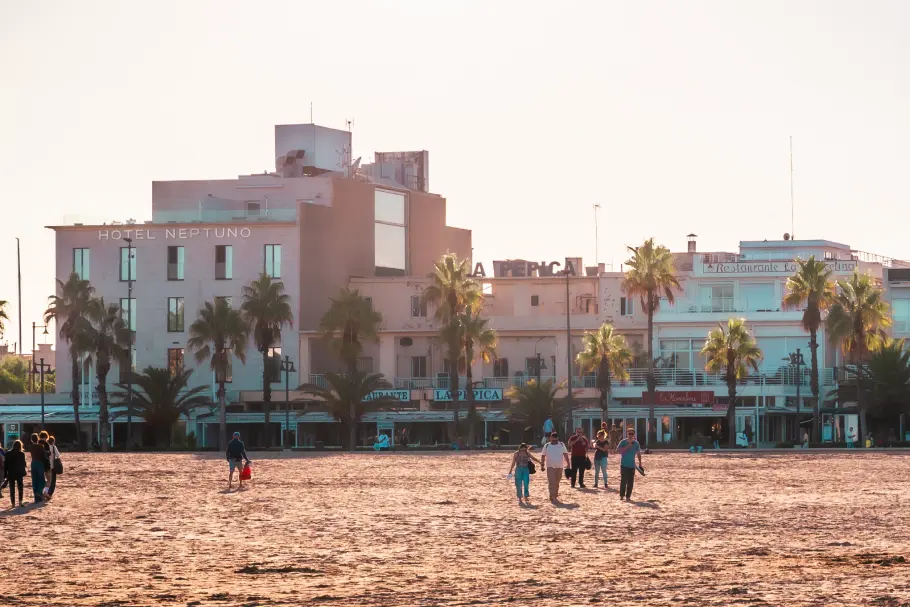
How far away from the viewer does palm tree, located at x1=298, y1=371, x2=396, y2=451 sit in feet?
280

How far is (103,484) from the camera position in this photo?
43219 mm

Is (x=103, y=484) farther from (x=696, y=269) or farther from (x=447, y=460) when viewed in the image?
(x=696, y=269)

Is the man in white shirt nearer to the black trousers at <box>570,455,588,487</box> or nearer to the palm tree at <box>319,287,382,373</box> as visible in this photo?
the black trousers at <box>570,455,588,487</box>

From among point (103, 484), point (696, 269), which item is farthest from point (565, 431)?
point (103, 484)

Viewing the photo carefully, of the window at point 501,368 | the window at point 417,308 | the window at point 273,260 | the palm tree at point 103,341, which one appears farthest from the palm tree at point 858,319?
the palm tree at point 103,341

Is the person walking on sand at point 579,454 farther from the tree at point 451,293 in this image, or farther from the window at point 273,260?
the window at point 273,260

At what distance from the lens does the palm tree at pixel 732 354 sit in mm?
81688

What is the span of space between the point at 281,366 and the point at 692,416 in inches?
998

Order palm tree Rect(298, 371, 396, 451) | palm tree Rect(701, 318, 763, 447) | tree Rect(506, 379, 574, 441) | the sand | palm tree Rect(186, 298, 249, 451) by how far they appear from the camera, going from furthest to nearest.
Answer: palm tree Rect(186, 298, 249, 451) < palm tree Rect(298, 371, 396, 451) < tree Rect(506, 379, 574, 441) < palm tree Rect(701, 318, 763, 447) < the sand

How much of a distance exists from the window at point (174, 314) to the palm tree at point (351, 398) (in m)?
19.1

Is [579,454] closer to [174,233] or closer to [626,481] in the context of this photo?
[626,481]

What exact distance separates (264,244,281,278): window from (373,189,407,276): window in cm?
859

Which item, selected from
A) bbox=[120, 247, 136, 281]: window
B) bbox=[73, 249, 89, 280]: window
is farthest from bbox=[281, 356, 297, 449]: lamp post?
bbox=[73, 249, 89, 280]: window

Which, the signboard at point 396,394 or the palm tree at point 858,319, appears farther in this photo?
the signboard at point 396,394
